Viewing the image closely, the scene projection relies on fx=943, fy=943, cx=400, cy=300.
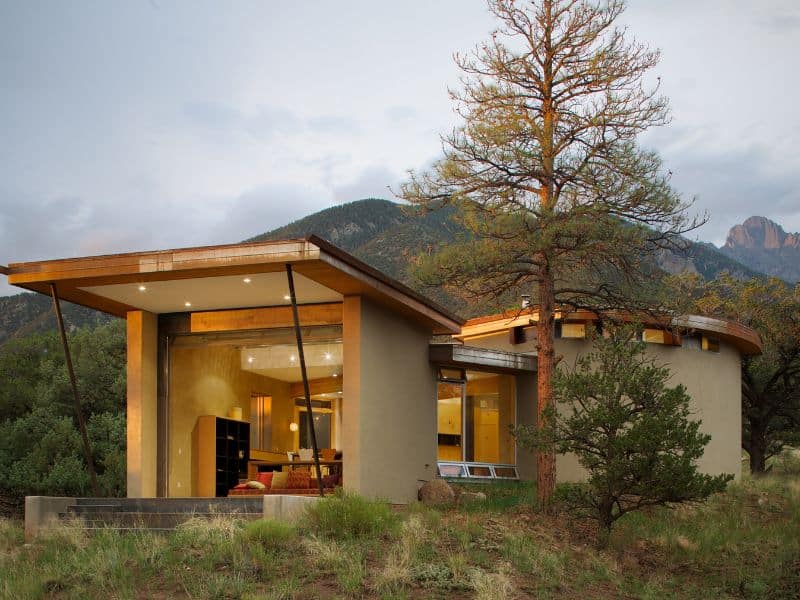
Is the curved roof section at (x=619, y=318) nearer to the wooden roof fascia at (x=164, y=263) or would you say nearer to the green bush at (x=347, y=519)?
the wooden roof fascia at (x=164, y=263)

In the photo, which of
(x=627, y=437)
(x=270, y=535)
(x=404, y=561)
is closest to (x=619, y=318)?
(x=627, y=437)

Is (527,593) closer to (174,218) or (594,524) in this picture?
(594,524)

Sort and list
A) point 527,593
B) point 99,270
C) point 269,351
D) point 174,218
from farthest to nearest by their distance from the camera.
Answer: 1. point 174,218
2. point 269,351
3. point 99,270
4. point 527,593

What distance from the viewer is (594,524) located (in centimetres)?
1357

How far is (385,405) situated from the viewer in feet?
49.3

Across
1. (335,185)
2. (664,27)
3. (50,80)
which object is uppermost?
(335,185)

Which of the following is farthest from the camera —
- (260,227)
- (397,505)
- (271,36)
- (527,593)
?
(260,227)

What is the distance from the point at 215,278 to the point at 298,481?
376 cm

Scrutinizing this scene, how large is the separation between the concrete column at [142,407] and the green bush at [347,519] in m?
5.40

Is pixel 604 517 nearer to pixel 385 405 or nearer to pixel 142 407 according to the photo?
pixel 385 405

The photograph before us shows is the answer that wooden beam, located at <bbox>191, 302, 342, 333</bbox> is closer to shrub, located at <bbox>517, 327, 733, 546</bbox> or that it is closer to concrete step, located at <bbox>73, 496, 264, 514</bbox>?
concrete step, located at <bbox>73, 496, 264, 514</bbox>

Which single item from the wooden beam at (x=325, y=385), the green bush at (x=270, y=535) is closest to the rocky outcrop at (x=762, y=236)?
the wooden beam at (x=325, y=385)

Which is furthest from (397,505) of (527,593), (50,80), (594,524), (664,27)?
(50,80)

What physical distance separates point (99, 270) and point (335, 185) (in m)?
134
